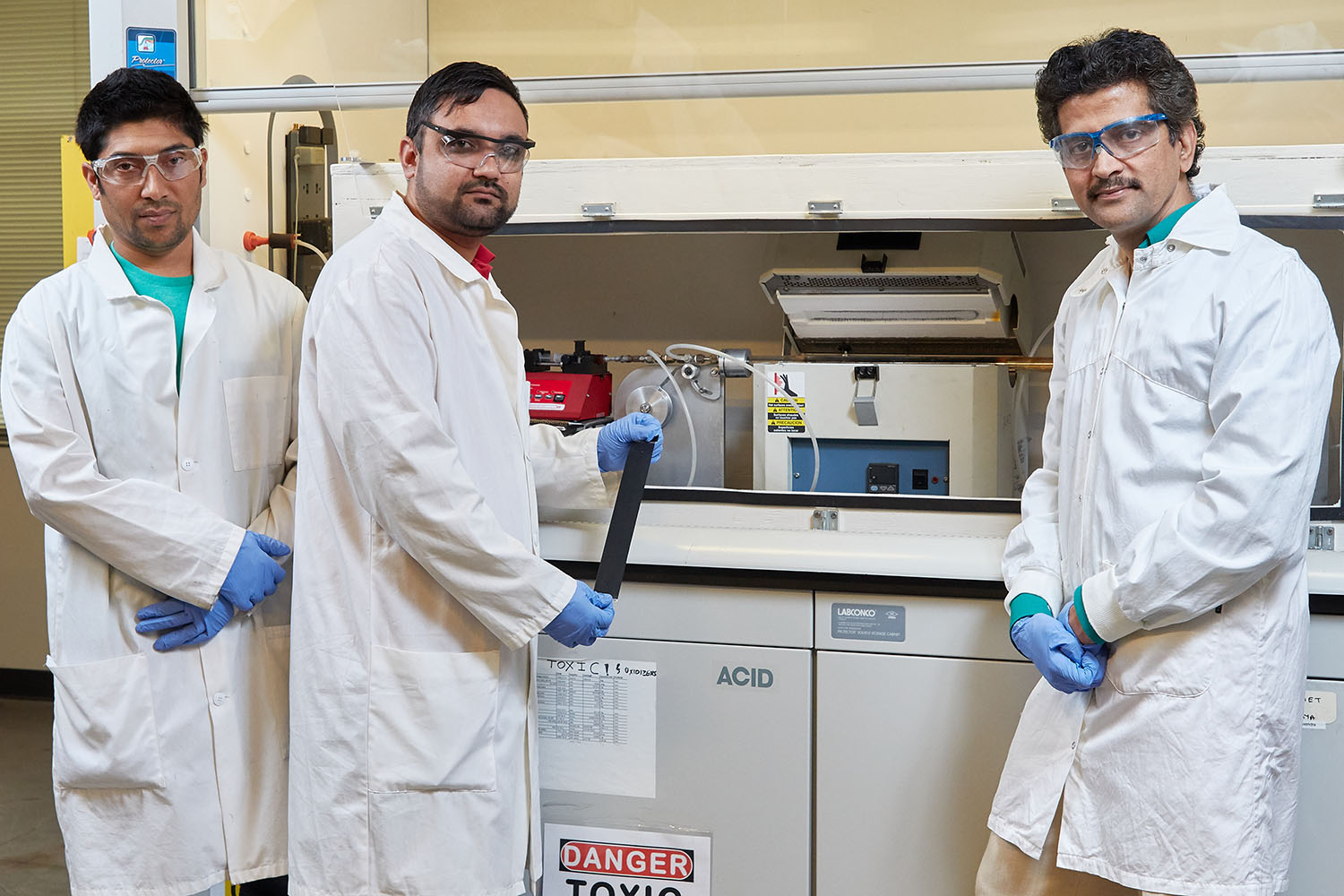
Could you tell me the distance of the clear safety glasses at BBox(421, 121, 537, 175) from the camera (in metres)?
1.53

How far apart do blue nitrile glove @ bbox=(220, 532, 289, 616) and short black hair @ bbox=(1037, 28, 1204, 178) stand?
1.31 m

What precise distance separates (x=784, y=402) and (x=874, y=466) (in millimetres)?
210

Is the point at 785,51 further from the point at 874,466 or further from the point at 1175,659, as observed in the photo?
the point at 1175,659

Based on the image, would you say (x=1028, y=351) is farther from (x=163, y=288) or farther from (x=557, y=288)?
(x=163, y=288)

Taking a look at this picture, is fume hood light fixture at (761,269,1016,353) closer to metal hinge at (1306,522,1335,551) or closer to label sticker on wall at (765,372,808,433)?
label sticker on wall at (765,372,808,433)

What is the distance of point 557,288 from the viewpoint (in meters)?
2.92

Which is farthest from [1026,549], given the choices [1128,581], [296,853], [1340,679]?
[296,853]

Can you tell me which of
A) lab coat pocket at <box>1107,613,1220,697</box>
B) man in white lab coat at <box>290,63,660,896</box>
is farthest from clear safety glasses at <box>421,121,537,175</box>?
lab coat pocket at <box>1107,613,1220,697</box>

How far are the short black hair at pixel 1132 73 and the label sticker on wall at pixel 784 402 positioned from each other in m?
0.71

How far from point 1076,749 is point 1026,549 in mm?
291

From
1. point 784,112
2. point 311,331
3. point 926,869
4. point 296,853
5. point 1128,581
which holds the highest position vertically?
point 784,112

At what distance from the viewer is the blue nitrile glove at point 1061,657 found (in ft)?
4.49

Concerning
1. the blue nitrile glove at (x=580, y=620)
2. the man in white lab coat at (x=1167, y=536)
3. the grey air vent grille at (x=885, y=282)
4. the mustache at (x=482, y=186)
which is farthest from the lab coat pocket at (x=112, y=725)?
the grey air vent grille at (x=885, y=282)

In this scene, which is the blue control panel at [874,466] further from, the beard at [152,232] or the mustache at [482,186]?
the beard at [152,232]
